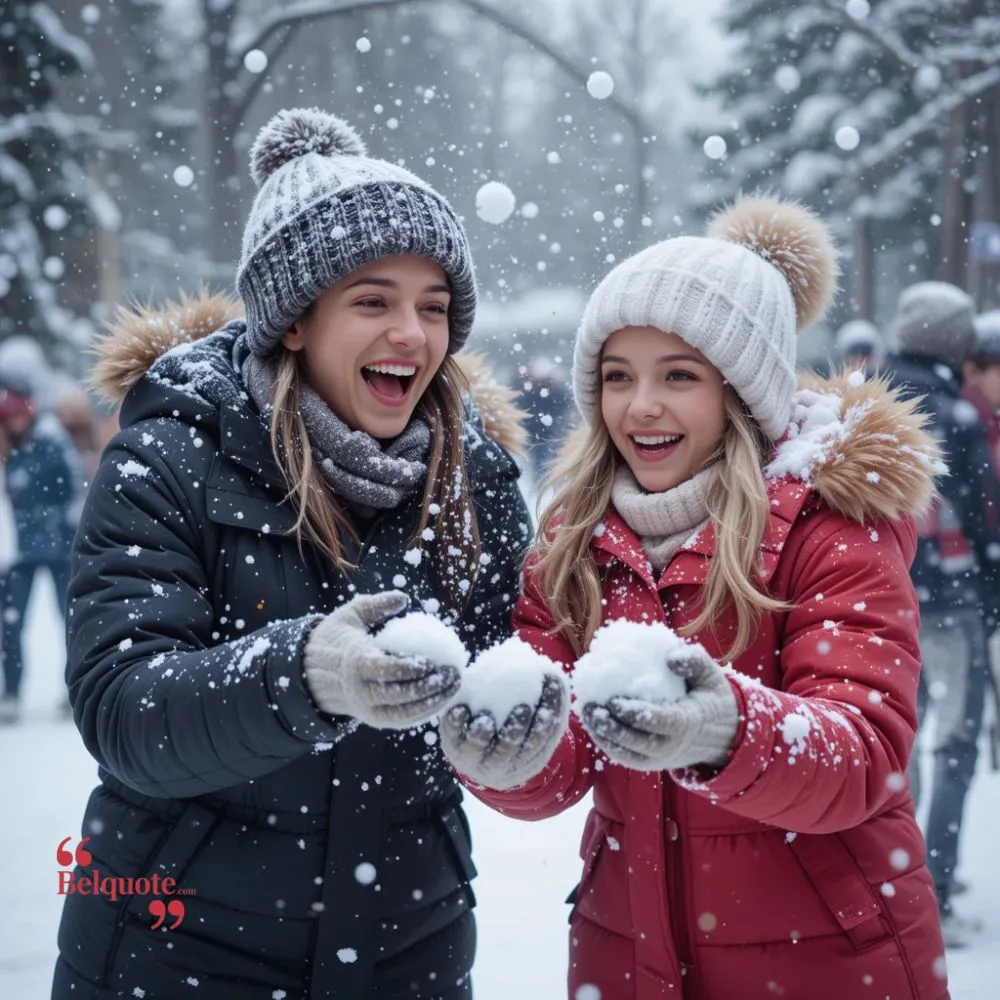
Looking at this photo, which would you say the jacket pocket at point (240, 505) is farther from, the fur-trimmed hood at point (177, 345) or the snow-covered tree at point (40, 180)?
the snow-covered tree at point (40, 180)

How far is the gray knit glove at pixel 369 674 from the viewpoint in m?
1.57

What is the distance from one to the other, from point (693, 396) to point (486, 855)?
338cm

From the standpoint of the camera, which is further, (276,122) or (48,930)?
(48,930)

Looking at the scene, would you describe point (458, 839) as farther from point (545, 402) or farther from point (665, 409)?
point (545, 402)

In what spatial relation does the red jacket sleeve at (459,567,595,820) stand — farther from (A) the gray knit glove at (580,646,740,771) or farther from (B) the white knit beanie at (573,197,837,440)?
(B) the white knit beanie at (573,197,837,440)

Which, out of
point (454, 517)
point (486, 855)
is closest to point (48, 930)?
point (486, 855)

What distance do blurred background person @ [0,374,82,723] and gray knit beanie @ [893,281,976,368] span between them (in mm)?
5601

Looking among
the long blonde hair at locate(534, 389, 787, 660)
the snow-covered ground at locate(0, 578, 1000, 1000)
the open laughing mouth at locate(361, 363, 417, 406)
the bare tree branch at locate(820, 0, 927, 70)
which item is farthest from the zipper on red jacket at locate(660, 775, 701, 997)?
the bare tree branch at locate(820, 0, 927, 70)

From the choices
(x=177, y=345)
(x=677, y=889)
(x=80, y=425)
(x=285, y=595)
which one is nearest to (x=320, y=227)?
(x=177, y=345)

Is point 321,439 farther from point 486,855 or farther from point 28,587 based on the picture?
point 28,587

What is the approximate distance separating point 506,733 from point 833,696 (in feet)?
1.93

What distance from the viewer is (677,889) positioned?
205 cm

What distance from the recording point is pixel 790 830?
6.41 ft

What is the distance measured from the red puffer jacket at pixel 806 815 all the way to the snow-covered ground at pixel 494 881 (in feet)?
6.91
